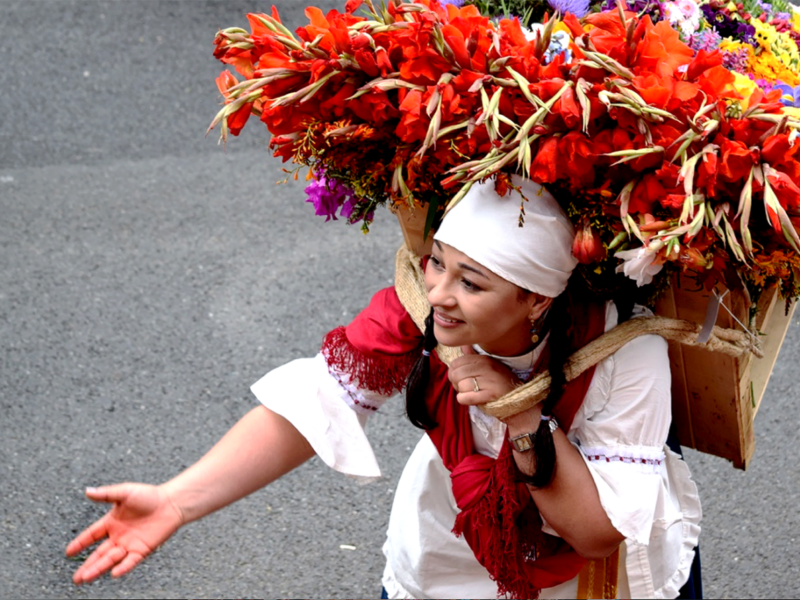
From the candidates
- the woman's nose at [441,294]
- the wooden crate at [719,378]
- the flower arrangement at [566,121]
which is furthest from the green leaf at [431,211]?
the wooden crate at [719,378]

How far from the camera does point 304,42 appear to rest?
1770mm

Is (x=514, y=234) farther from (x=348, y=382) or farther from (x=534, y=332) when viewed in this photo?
(x=348, y=382)

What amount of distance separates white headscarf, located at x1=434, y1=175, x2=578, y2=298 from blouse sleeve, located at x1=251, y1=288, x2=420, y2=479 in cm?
34

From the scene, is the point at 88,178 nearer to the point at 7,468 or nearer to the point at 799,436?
the point at 7,468

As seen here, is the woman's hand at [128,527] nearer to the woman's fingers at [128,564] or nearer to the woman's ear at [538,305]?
the woman's fingers at [128,564]

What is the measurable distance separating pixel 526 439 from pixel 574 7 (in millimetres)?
819

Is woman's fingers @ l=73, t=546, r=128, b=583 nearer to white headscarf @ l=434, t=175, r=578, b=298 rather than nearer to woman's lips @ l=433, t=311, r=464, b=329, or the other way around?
woman's lips @ l=433, t=311, r=464, b=329

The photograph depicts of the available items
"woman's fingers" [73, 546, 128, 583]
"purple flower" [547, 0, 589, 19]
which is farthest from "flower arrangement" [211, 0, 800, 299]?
"woman's fingers" [73, 546, 128, 583]

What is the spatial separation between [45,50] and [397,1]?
16.7 feet

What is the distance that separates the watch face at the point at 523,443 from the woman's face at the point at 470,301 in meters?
0.19

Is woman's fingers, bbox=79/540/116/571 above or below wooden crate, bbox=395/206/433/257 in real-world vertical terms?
below

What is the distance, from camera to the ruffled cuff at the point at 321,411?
2.12 metres

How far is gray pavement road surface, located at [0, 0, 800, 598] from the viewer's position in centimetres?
342

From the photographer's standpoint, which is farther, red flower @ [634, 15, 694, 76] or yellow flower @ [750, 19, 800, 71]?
yellow flower @ [750, 19, 800, 71]
